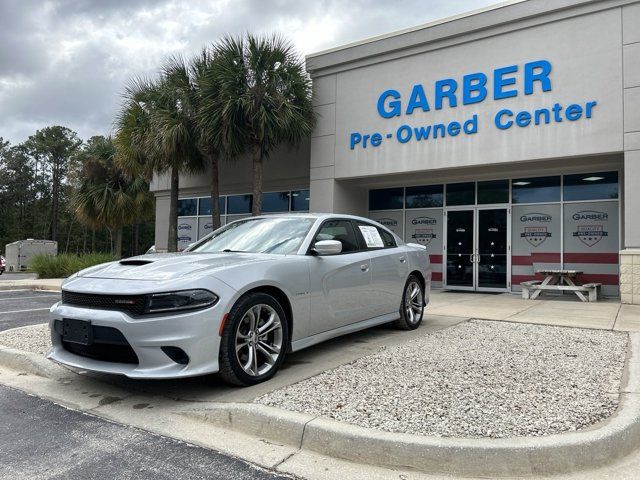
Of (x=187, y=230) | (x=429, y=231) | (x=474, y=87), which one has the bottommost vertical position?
(x=429, y=231)

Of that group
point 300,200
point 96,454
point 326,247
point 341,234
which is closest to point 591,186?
point 300,200

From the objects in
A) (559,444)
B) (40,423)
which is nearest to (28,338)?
(40,423)

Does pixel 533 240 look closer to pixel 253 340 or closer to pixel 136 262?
pixel 253 340

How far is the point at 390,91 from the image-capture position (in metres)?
12.7

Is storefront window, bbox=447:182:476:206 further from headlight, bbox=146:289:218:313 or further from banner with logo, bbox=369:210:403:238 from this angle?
headlight, bbox=146:289:218:313

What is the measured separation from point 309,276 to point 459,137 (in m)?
8.36

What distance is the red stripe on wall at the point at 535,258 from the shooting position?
40.5 ft

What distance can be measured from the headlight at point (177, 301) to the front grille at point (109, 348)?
12.0 inches

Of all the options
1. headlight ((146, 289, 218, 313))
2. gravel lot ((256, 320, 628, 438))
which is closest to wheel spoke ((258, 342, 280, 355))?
gravel lot ((256, 320, 628, 438))

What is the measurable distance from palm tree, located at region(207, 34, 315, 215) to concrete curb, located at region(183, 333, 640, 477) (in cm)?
1043

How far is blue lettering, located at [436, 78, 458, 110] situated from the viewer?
38.5 ft

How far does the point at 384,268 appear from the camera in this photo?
5801 mm

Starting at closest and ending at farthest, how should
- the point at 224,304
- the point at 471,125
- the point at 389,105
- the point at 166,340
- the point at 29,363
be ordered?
the point at 166,340 < the point at 224,304 < the point at 29,363 < the point at 471,125 < the point at 389,105

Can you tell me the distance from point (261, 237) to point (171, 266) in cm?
121
